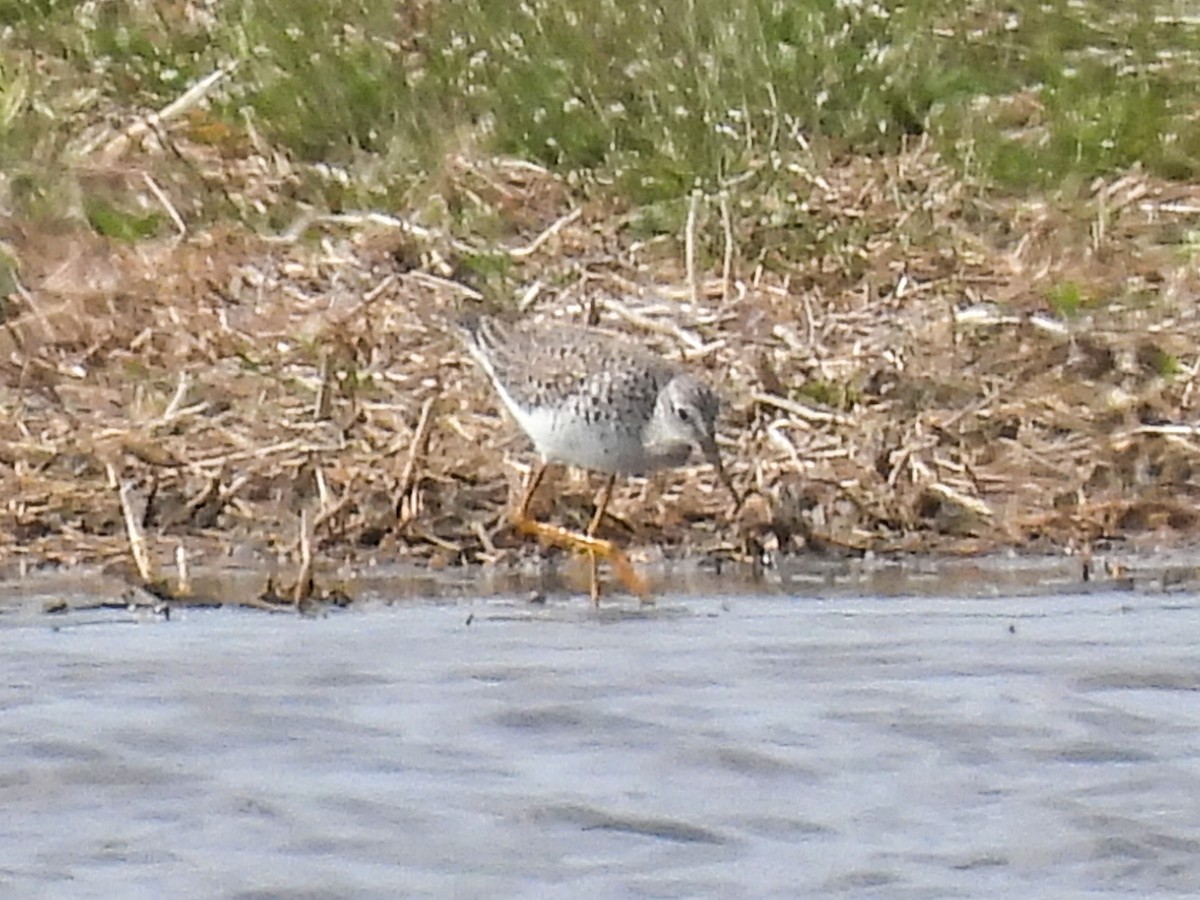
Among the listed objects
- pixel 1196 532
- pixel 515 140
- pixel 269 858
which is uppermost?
pixel 515 140

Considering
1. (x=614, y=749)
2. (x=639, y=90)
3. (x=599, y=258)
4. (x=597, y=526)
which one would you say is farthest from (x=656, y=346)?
(x=614, y=749)

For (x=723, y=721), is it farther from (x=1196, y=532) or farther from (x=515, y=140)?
(x=515, y=140)

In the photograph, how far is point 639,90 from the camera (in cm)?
1170

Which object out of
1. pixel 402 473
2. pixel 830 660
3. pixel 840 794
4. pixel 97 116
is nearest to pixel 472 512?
pixel 402 473

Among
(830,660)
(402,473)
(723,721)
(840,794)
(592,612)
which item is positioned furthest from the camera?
(402,473)

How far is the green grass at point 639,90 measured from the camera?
11445mm

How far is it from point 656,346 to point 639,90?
2.05m

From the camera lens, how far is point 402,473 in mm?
8469

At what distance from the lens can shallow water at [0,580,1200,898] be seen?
5.62 metres

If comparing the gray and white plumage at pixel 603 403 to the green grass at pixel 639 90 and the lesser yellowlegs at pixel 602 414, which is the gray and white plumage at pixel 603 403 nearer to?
the lesser yellowlegs at pixel 602 414

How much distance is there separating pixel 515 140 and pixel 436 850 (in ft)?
20.6

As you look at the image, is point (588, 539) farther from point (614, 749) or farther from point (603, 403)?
point (614, 749)

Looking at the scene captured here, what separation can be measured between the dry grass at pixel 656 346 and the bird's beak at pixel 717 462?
0.23ft

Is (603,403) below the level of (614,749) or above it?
above
